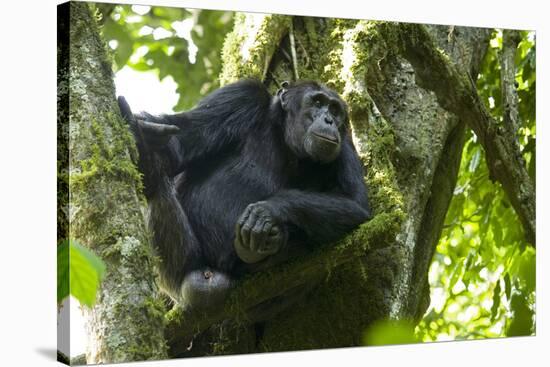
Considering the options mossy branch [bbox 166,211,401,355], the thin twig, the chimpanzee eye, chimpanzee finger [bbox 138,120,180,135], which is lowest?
mossy branch [bbox 166,211,401,355]

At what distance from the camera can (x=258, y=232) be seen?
404 cm

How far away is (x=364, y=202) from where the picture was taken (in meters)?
4.33

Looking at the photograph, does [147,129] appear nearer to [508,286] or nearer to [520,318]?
[508,286]

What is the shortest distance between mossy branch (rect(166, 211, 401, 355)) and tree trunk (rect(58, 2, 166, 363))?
1056 mm

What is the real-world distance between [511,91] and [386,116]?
1.10 metres

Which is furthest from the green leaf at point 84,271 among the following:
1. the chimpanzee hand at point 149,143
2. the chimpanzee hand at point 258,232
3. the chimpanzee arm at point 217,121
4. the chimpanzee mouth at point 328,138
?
the chimpanzee mouth at point 328,138

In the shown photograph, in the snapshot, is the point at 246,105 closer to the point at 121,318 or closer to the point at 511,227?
the point at 121,318

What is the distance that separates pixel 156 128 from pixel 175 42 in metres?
2.64

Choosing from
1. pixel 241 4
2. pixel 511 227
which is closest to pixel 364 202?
pixel 241 4

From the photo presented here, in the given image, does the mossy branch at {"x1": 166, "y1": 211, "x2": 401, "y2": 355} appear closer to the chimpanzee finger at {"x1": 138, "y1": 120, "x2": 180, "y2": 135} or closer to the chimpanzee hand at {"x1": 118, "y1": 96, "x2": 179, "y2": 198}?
the chimpanzee hand at {"x1": 118, "y1": 96, "x2": 179, "y2": 198}

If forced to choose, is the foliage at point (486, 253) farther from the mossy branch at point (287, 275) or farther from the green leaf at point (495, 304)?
the mossy branch at point (287, 275)

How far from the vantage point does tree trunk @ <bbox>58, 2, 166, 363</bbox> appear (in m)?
2.85

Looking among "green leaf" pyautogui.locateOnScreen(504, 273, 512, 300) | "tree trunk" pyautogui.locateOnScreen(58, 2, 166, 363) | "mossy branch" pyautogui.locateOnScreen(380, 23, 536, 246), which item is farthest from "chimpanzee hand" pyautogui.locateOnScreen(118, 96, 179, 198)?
"green leaf" pyautogui.locateOnScreen(504, 273, 512, 300)

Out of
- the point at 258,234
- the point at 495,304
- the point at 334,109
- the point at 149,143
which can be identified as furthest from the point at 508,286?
→ the point at 149,143
